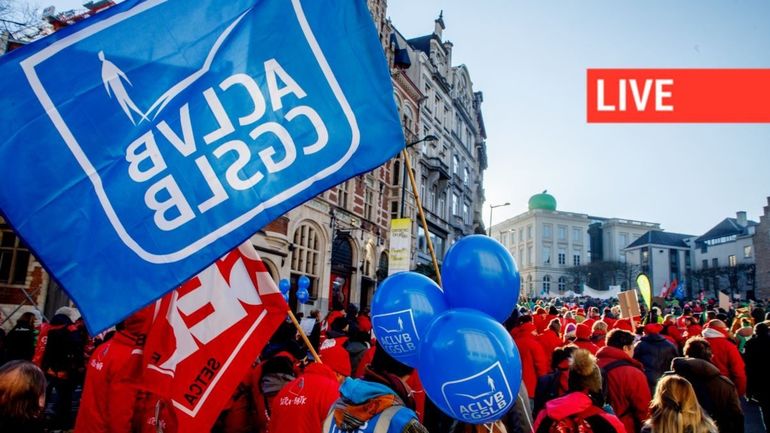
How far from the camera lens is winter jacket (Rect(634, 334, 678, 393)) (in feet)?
21.9

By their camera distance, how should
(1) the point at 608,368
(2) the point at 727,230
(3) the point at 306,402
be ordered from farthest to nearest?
(2) the point at 727,230 < (1) the point at 608,368 < (3) the point at 306,402

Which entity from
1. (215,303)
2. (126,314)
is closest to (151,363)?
(215,303)

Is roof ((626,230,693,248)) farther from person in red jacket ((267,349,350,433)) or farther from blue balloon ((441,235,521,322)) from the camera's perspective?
person in red jacket ((267,349,350,433))

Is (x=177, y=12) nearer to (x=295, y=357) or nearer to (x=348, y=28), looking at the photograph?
(x=348, y=28)

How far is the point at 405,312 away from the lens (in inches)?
133

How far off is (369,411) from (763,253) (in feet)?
211

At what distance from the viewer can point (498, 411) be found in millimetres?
2496

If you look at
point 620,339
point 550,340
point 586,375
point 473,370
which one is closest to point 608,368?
point 620,339

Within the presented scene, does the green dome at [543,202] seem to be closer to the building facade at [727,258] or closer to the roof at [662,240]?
the roof at [662,240]

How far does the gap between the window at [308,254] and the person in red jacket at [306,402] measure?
17.8m

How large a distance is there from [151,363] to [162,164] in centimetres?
156

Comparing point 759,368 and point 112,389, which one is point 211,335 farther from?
point 759,368

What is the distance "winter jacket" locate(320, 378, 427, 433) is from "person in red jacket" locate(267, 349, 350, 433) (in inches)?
41.7

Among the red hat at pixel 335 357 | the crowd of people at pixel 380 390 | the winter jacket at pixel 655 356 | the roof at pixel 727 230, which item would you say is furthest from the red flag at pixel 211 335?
the roof at pixel 727 230
